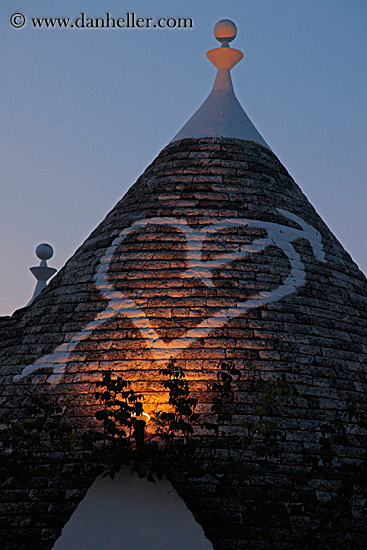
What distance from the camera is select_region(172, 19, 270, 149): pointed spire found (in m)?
10.8

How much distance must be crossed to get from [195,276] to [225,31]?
4638 mm

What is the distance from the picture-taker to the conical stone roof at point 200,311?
25.2 feet

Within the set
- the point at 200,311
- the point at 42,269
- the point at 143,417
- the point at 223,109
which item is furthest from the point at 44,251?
the point at 143,417

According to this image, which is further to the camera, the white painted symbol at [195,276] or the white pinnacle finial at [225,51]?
the white pinnacle finial at [225,51]

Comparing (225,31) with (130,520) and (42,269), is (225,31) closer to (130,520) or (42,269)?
(42,269)

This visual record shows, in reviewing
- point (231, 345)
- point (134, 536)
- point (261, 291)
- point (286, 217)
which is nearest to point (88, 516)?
point (134, 536)

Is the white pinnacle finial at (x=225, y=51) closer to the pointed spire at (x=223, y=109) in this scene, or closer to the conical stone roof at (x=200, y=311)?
the pointed spire at (x=223, y=109)

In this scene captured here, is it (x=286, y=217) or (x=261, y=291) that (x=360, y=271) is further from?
(x=261, y=291)

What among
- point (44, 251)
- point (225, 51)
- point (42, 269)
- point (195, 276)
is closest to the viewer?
point (195, 276)

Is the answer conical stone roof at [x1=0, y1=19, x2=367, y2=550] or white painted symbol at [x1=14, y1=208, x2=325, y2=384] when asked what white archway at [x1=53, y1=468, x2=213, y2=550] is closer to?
conical stone roof at [x1=0, y1=19, x2=367, y2=550]

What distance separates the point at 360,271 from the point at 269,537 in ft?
15.6

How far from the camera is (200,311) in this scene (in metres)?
8.38

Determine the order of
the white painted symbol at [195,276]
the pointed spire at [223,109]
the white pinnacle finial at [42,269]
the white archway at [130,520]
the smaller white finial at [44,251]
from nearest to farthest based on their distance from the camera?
the white archway at [130,520], the white painted symbol at [195,276], the pointed spire at [223,109], the white pinnacle finial at [42,269], the smaller white finial at [44,251]

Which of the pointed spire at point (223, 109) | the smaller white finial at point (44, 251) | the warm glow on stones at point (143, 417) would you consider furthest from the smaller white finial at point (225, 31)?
the warm glow on stones at point (143, 417)
